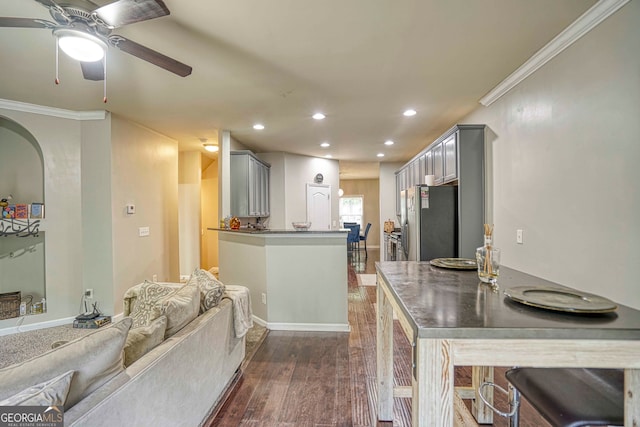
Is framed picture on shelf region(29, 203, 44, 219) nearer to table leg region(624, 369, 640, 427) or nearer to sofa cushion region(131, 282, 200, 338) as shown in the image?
sofa cushion region(131, 282, 200, 338)

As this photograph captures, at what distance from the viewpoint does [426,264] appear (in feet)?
6.63

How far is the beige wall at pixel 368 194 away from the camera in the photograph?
1134 cm

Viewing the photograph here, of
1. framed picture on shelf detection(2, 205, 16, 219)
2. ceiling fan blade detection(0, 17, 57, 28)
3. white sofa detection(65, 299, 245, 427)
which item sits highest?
ceiling fan blade detection(0, 17, 57, 28)

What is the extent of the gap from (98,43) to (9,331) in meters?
3.70

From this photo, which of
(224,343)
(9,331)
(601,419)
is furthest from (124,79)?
(601,419)

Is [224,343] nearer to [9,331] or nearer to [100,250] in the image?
[100,250]

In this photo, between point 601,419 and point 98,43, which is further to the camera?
point 98,43

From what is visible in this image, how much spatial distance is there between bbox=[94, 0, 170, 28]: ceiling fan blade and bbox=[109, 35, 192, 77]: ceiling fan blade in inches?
6.1

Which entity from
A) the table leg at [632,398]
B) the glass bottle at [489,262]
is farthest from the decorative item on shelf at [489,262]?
the table leg at [632,398]

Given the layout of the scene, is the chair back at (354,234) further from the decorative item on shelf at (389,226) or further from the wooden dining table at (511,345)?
the wooden dining table at (511,345)

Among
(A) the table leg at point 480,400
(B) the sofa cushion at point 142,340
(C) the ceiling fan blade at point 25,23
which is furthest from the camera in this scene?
(A) the table leg at point 480,400

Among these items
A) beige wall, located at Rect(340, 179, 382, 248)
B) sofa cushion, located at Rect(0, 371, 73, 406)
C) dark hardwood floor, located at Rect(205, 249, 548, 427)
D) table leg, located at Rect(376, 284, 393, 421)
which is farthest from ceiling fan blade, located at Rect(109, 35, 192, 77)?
beige wall, located at Rect(340, 179, 382, 248)

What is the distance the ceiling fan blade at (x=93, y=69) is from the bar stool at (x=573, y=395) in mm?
3050

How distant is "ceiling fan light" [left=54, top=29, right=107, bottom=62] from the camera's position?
66.6 inches
